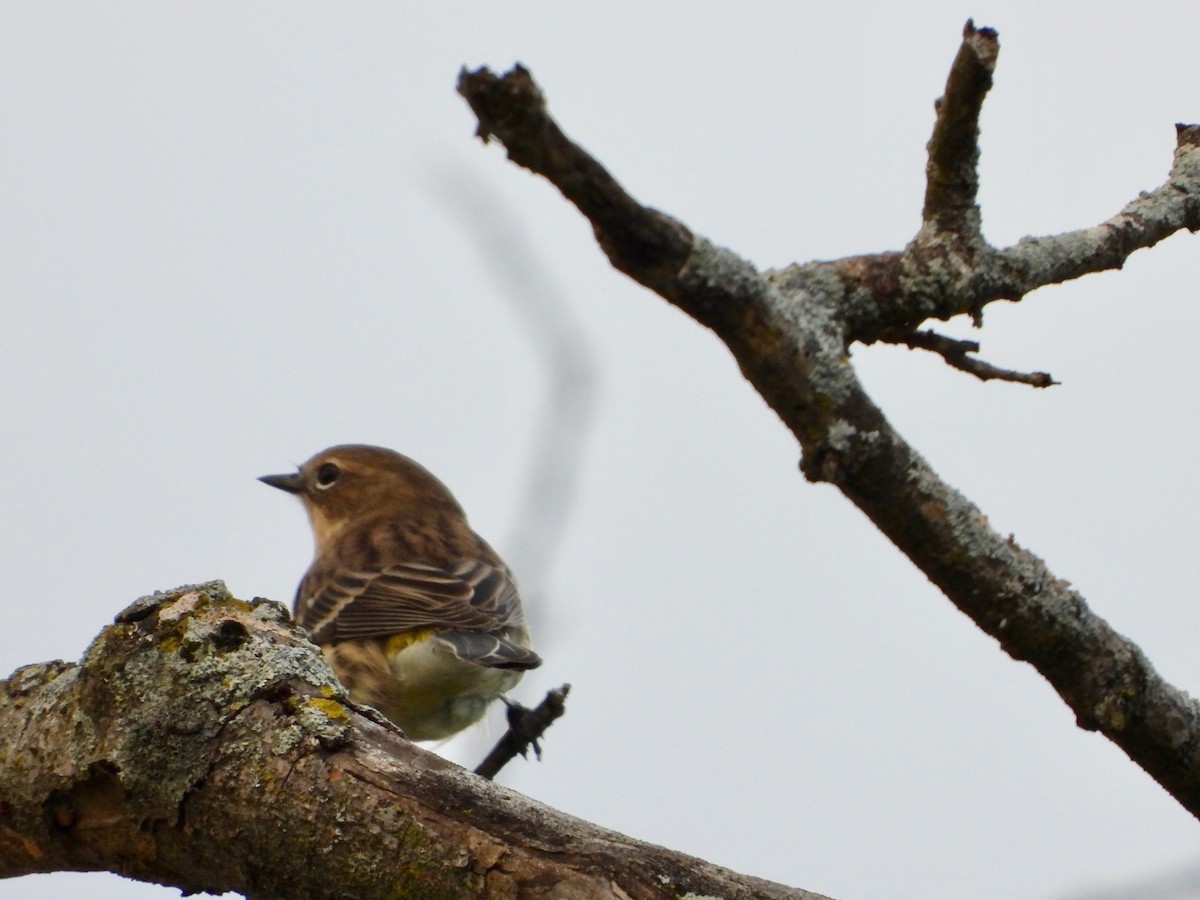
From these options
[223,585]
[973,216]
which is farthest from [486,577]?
[973,216]

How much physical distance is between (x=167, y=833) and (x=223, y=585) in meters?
0.76

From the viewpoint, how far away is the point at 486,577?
933cm

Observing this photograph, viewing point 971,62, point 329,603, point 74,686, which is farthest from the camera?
point 329,603

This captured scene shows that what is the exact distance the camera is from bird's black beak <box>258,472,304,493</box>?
1158cm

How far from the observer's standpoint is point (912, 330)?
3.46 m

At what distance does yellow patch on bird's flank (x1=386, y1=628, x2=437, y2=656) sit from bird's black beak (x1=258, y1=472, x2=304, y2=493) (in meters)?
3.23

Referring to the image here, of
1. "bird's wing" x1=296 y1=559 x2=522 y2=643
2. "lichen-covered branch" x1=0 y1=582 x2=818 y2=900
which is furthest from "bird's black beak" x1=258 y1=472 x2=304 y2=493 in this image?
"lichen-covered branch" x1=0 y1=582 x2=818 y2=900

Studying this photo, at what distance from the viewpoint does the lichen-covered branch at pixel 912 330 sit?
2.57m

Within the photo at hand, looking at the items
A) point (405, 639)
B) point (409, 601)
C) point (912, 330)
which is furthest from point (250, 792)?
point (409, 601)

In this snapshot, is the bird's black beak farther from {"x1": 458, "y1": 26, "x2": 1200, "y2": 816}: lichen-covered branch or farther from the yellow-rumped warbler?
{"x1": 458, "y1": 26, "x2": 1200, "y2": 816}: lichen-covered branch

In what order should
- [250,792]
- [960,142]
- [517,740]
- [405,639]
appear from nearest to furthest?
[250,792]
[960,142]
[517,740]
[405,639]

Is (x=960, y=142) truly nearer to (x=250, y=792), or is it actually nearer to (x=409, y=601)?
(x=250, y=792)

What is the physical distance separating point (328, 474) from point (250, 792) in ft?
27.3

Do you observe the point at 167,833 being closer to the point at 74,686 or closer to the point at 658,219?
the point at 74,686
